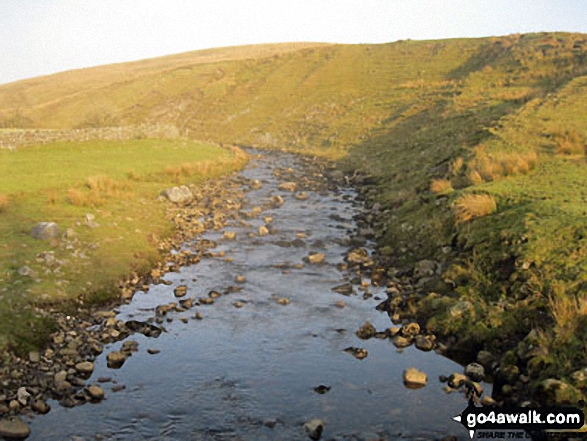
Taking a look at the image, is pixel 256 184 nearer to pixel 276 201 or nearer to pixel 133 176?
pixel 276 201

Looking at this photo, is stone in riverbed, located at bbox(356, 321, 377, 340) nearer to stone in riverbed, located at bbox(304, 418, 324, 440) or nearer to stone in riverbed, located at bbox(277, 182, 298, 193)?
stone in riverbed, located at bbox(304, 418, 324, 440)

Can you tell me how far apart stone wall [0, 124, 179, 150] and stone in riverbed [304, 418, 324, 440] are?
3463 centimetres

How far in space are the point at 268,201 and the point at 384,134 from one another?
2193 cm

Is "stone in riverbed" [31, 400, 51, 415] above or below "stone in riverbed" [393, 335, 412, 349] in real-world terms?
above

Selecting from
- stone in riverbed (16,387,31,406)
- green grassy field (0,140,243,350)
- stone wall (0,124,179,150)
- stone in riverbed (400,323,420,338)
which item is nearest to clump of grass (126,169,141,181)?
green grassy field (0,140,243,350)

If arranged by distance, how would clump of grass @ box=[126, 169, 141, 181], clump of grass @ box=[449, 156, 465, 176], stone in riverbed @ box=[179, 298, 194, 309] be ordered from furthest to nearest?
clump of grass @ box=[126, 169, 141, 181] → clump of grass @ box=[449, 156, 465, 176] → stone in riverbed @ box=[179, 298, 194, 309]

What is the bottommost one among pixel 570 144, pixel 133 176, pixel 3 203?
pixel 133 176

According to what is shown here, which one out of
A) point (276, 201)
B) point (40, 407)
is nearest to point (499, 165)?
point (276, 201)

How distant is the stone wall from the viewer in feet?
125

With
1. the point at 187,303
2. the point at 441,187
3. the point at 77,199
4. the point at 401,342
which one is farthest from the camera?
the point at 77,199

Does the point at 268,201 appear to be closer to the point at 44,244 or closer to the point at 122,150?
the point at 44,244

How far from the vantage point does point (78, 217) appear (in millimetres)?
21031

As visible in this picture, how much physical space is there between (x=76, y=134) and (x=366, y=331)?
119 feet

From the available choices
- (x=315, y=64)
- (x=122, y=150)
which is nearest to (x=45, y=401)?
(x=122, y=150)
